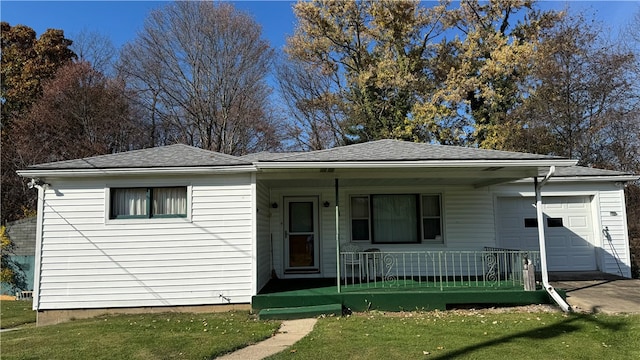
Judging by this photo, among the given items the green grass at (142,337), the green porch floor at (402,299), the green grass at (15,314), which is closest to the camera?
the green grass at (142,337)

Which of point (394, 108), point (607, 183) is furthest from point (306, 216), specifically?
point (394, 108)

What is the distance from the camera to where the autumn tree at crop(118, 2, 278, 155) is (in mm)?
22438

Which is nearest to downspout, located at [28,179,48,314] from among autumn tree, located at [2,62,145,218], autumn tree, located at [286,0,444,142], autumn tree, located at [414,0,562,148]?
autumn tree, located at [2,62,145,218]

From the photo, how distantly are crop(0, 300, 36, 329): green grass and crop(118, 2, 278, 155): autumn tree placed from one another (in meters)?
12.3

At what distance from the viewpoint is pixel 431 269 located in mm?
10422

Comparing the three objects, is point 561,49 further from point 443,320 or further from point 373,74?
point 443,320

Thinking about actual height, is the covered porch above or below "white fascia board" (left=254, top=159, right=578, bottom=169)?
below

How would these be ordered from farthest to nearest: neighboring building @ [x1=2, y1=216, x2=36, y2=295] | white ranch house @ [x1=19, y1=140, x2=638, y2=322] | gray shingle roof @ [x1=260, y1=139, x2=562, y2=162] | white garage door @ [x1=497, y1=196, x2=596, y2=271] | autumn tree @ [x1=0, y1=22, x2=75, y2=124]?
autumn tree @ [x1=0, y1=22, x2=75, y2=124] < neighboring building @ [x1=2, y1=216, x2=36, y2=295] < white garage door @ [x1=497, y1=196, x2=596, y2=271] < white ranch house @ [x1=19, y1=140, x2=638, y2=322] < gray shingle roof @ [x1=260, y1=139, x2=562, y2=162]

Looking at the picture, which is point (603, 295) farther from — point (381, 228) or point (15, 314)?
point (15, 314)

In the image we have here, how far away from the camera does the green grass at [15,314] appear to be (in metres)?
9.39

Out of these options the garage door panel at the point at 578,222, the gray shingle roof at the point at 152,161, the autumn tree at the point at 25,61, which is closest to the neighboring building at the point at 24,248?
the gray shingle roof at the point at 152,161

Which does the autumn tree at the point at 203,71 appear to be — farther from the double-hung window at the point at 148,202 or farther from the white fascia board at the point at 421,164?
the white fascia board at the point at 421,164

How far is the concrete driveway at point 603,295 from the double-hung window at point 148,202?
305 inches

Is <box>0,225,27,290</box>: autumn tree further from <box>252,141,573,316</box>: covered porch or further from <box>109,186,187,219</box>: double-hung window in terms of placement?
<box>252,141,573,316</box>: covered porch
